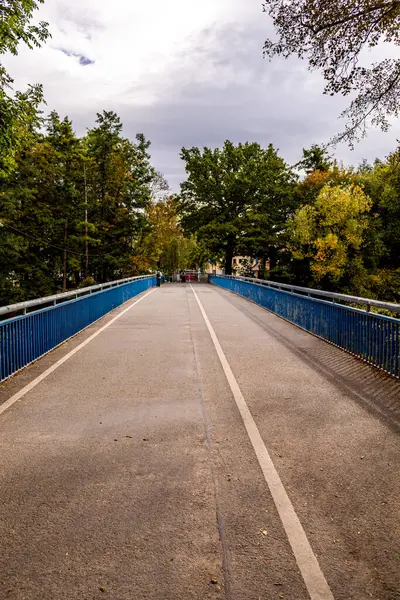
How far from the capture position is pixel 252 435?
4.89 meters

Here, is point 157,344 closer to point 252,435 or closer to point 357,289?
point 252,435

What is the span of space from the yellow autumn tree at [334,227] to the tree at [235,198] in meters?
10.7

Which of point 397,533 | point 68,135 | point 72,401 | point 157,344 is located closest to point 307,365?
point 157,344

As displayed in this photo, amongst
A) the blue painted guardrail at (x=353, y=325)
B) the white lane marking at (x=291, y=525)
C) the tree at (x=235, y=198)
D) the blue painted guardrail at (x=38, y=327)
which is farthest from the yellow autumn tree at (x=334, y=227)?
the white lane marking at (x=291, y=525)

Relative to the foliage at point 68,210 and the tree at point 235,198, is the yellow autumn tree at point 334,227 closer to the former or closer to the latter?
the tree at point 235,198

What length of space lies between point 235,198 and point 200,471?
5587 centimetres

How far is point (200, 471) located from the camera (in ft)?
13.2

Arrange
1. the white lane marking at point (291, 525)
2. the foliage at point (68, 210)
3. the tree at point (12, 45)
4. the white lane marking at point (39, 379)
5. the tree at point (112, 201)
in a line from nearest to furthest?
the white lane marking at point (291, 525) < the white lane marking at point (39, 379) < the tree at point (12, 45) < the foliage at point (68, 210) < the tree at point (112, 201)

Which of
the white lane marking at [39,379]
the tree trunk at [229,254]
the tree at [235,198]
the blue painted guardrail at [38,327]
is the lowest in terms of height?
the white lane marking at [39,379]

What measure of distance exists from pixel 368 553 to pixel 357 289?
45.6m

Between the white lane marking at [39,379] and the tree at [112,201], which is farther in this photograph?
the tree at [112,201]

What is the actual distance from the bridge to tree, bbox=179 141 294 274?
48556mm

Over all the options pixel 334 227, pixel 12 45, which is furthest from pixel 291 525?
pixel 334 227

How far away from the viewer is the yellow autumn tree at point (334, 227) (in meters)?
Answer: 44.2
